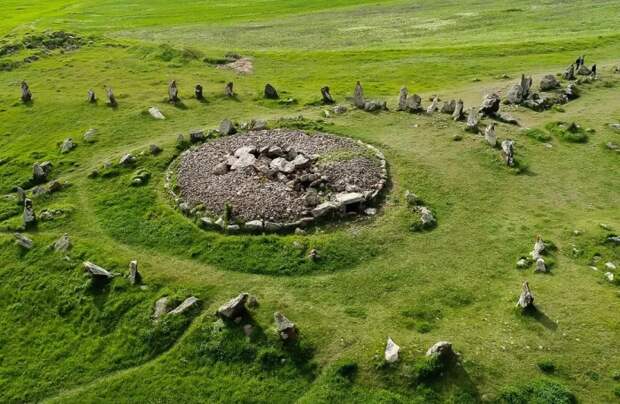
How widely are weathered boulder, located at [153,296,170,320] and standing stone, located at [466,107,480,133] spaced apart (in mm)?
29188

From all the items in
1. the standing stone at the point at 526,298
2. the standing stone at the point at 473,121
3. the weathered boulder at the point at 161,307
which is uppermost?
the standing stone at the point at 473,121

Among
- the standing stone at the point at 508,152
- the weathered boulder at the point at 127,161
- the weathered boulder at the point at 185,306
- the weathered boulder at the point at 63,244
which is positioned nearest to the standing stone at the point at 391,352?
the weathered boulder at the point at 185,306

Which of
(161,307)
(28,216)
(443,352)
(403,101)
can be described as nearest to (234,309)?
(161,307)

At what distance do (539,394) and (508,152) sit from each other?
2312 cm

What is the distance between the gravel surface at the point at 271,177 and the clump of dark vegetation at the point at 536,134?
14.9m

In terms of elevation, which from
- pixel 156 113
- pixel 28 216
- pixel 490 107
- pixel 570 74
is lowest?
pixel 28 216

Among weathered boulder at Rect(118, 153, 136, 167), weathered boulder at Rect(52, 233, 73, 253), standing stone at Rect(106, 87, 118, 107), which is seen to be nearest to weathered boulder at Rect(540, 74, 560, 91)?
weathered boulder at Rect(118, 153, 136, 167)

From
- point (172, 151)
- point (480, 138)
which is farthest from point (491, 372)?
point (172, 151)

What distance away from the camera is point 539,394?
22.6m

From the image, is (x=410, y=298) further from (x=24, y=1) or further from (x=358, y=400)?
(x=24, y=1)

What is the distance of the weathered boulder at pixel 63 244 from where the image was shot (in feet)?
114

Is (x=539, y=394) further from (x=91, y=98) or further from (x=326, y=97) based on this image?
(x=91, y=98)

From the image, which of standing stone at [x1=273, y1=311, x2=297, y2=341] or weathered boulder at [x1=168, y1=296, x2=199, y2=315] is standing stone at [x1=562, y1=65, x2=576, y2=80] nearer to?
standing stone at [x1=273, y1=311, x2=297, y2=341]

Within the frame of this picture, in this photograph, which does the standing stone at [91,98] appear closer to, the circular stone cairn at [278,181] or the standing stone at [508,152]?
the circular stone cairn at [278,181]
